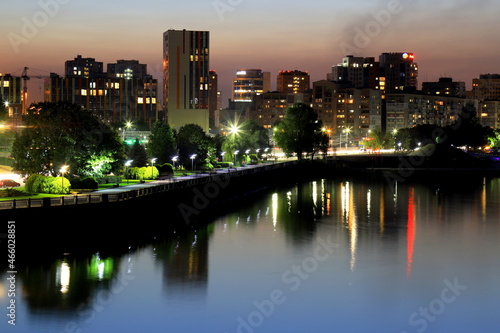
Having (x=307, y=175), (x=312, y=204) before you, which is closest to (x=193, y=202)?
(x=312, y=204)

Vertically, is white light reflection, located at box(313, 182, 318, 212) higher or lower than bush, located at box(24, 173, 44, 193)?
lower

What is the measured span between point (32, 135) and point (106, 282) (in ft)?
84.7

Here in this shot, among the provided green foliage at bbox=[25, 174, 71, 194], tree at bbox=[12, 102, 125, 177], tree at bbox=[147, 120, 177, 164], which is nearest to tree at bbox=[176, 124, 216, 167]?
tree at bbox=[147, 120, 177, 164]

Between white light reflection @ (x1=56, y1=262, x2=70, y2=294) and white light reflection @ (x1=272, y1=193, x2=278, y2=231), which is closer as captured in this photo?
white light reflection @ (x1=56, y1=262, x2=70, y2=294)

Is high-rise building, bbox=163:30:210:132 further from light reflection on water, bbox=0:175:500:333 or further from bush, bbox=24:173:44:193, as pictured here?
bush, bbox=24:173:44:193

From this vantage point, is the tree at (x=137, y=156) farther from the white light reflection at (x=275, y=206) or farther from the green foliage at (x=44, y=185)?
the green foliage at (x=44, y=185)

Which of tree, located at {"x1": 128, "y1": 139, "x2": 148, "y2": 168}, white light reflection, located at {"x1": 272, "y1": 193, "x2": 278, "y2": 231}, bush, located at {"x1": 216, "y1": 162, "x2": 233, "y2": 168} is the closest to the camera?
white light reflection, located at {"x1": 272, "y1": 193, "x2": 278, "y2": 231}

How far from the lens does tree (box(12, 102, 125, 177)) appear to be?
62.9 meters

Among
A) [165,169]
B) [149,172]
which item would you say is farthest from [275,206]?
[149,172]

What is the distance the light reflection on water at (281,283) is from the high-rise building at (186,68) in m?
127

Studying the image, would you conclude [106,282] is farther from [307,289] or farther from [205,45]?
[205,45]

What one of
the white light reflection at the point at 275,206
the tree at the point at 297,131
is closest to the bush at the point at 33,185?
the white light reflection at the point at 275,206

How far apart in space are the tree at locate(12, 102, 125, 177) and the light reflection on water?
12.6 meters

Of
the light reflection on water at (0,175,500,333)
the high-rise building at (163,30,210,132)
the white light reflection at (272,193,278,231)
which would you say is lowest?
the light reflection on water at (0,175,500,333)
